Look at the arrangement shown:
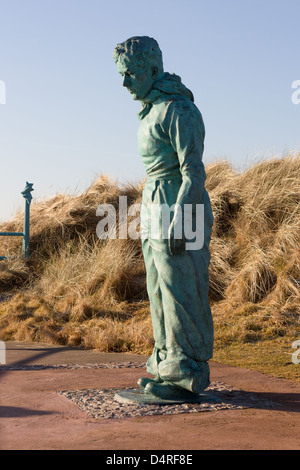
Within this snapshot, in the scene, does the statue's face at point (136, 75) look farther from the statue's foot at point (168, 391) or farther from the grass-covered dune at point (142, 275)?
the grass-covered dune at point (142, 275)

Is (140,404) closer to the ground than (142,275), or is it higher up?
closer to the ground

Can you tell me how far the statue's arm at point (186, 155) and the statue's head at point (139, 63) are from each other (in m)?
0.38

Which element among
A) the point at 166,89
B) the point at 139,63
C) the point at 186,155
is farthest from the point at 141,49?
the point at 186,155

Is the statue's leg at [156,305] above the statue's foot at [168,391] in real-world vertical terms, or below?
above

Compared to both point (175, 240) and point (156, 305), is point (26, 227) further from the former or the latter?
point (175, 240)

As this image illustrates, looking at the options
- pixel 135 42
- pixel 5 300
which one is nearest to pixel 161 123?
pixel 135 42

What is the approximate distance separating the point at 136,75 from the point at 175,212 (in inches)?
43.7

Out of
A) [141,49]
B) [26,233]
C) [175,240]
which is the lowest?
[175,240]

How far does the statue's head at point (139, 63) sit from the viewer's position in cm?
455

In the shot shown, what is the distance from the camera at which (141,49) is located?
454 centimetres

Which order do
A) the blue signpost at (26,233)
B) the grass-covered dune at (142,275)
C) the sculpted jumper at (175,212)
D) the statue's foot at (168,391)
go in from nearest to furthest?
the sculpted jumper at (175,212) < the statue's foot at (168,391) < the grass-covered dune at (142,275) < the blue signpost at (26,233)

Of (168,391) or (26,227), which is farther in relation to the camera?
(26,227)

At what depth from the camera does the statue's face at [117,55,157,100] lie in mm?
4570

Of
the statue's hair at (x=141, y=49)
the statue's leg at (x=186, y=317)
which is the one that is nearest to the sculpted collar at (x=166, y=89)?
the statue's hair at (x=141, y=49)
